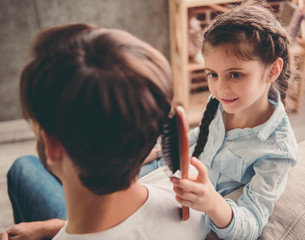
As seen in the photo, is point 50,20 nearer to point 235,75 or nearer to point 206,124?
point 206,124

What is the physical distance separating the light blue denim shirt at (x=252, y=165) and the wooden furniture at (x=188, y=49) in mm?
1100

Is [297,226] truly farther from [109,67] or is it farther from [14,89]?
[14,89]

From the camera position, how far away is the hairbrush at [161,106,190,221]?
0.47 m

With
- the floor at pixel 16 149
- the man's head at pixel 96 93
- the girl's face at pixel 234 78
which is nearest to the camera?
the man's head at pixel 96 93

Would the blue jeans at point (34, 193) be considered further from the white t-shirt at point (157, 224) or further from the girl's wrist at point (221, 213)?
the girl's wrist at point (221, 213)

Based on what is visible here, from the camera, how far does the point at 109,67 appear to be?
1.28 feet

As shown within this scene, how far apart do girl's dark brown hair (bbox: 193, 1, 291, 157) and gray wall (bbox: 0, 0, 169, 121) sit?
139cm

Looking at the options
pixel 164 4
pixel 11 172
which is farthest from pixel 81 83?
pixel 164 4

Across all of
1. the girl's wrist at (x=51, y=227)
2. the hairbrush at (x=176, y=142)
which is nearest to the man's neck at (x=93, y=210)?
the hairbrush at (x=176, y=142)

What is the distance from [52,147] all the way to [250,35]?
0.60 meters

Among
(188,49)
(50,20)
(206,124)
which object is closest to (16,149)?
(50,20)

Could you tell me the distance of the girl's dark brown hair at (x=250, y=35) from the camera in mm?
786

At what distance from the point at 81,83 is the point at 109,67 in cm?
4

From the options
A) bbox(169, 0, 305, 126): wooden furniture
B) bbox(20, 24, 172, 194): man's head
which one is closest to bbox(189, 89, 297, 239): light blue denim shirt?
bbox(20, 24, 172, 194): man's head
